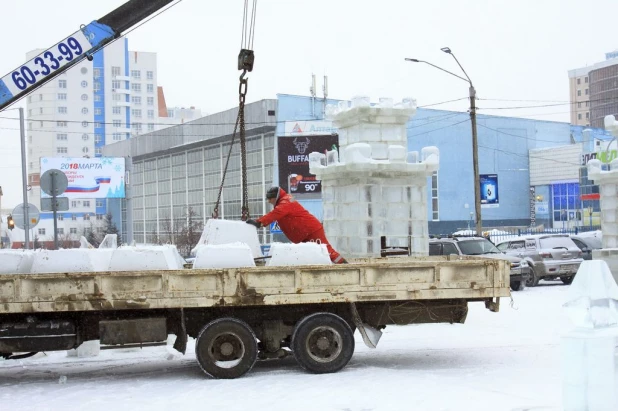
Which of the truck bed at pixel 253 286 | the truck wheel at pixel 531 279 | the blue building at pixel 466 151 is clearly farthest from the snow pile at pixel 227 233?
the blue building at pixel 466 151

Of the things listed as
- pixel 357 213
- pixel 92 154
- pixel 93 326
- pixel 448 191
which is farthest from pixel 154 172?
pixel 93 326

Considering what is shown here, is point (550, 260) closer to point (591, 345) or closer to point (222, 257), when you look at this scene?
point (222, 257)

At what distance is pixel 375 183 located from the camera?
18219 mm

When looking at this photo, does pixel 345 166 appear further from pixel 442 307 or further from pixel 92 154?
pixel 92 154

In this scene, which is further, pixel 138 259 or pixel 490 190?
pixel 490 190

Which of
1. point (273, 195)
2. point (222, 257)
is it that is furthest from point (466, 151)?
point (222, 257)

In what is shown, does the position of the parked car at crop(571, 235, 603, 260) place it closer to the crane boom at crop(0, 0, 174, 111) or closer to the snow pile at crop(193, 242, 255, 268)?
the crane boom at crop(0, 0, 174, 111)

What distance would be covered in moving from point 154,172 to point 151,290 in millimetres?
68575

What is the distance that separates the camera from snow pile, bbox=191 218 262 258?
11273 millimetres

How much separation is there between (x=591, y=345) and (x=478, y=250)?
16976mm

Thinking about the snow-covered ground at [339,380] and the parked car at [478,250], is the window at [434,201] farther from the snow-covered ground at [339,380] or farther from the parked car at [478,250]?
the snow-covered ground at [339,380]

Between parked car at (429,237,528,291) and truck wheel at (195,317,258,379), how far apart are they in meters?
12.8

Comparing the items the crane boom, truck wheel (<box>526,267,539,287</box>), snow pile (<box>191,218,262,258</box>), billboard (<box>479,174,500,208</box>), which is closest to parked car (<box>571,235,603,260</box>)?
truck wheel (<box>526,267,539,287</box>)

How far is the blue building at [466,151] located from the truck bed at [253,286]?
48.9 metres
